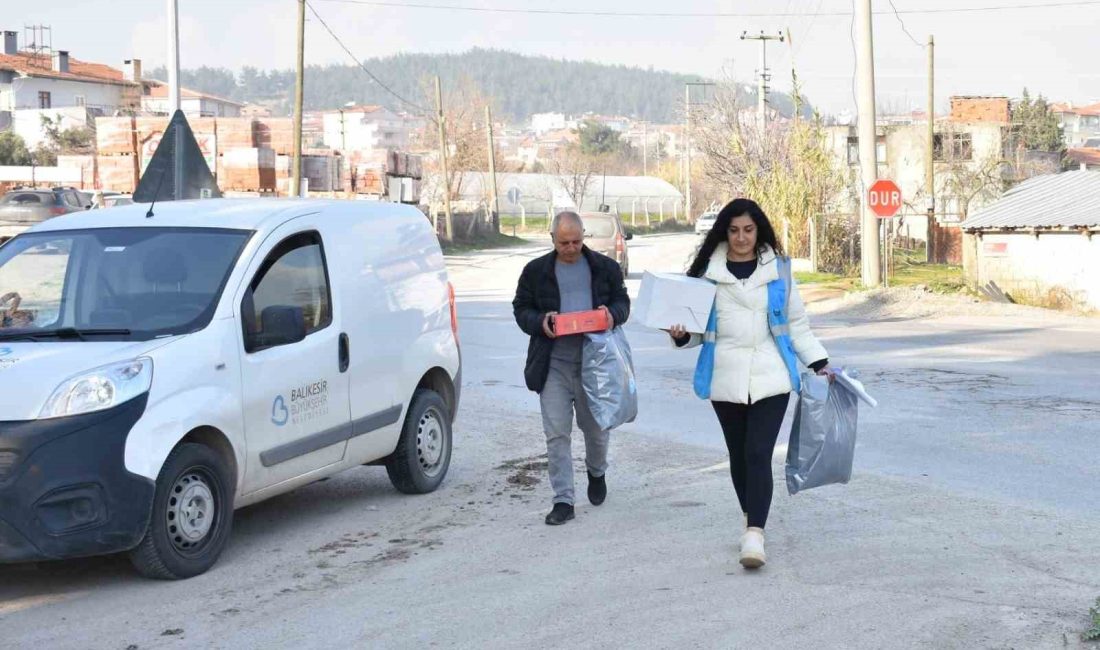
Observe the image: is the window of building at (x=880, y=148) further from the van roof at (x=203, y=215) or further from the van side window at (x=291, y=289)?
the van side window at (x=291, y=289)

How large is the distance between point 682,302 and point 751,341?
39cm

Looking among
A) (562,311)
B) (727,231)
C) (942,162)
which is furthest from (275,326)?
(942,162)

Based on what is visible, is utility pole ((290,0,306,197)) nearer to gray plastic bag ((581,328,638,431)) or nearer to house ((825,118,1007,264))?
house ((825,118,1007,264))

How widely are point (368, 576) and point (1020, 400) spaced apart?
7991 mm

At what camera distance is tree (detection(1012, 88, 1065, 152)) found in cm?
8426

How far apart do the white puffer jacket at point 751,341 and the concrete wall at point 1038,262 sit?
21.4 metres

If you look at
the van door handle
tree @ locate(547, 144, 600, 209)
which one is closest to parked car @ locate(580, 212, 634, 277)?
the van door handle

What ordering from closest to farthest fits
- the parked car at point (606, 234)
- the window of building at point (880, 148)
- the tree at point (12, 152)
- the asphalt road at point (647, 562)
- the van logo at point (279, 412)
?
the asphalt road at point (647, 562), the van logo at point (279, 412), the parked car at point (606, 234), the tree at point (12, 152), the window of building at point (880, 148)

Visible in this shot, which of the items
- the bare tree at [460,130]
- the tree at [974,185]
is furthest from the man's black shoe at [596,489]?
the bare tree at [460,130]

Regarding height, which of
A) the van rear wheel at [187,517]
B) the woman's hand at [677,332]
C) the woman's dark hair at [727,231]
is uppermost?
the woman's dark hair at [727,231]

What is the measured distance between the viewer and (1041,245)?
28.0m

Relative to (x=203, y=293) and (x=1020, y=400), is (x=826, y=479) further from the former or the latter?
(x=1020, y=400)

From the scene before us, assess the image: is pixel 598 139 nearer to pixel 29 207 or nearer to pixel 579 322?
pixel 29 207

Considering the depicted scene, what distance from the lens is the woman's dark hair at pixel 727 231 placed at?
690 cm
